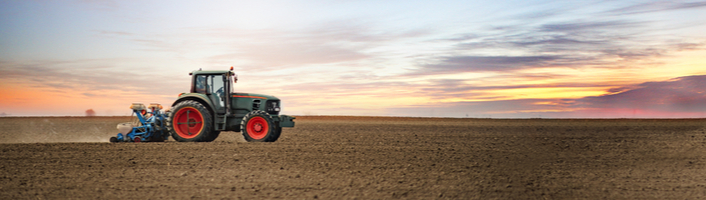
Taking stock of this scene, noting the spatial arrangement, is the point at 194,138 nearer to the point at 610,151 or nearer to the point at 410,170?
the point at 410,170

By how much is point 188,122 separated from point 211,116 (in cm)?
72

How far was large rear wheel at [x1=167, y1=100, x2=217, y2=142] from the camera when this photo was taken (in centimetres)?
1378

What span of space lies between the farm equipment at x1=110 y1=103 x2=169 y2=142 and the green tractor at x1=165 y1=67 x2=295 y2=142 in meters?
0.33

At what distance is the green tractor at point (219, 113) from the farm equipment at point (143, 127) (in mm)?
325

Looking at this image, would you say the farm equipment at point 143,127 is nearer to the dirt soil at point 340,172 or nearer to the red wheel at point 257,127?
the dirt soil at point 340,172

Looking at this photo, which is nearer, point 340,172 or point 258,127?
point 340,172

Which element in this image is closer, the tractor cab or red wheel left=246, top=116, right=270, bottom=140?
red wheel left=246, top=116, right=270, bottom=140

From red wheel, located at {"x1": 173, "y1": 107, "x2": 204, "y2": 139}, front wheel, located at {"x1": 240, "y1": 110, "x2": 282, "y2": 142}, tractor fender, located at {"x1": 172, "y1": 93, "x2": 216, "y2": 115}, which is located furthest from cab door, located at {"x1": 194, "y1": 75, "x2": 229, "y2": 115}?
front wheel, located at {"x1": 240, "y1": 110, "x2": 282, "y2": 142}

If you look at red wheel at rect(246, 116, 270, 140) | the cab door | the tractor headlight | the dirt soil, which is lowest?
the dirt soil

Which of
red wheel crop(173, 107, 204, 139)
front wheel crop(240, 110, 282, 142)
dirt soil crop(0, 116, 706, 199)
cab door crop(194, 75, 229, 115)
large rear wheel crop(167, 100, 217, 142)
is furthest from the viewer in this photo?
cab door crop(194, 75, 229, 115)

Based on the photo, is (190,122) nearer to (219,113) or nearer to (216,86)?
(219,113)

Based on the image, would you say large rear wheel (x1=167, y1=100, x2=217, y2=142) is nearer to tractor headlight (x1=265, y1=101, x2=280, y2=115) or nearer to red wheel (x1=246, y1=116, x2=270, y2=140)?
red wheel (x1=246, y1=116, x2=270, y2=140)

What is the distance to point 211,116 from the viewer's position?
553 inches

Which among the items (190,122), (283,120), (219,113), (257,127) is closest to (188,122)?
(190,122)
